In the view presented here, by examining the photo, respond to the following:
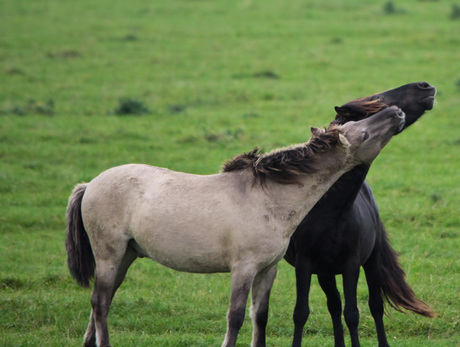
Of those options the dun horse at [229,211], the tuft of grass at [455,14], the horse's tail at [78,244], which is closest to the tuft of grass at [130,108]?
the horse's tail at [78,244]

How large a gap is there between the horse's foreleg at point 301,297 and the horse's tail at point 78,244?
1794 mm

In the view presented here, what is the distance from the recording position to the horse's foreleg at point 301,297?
605cm

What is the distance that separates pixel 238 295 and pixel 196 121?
387 inches

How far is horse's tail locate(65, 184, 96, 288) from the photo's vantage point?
20.8 ft

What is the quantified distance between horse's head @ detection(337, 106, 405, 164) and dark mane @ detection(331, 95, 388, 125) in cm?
40

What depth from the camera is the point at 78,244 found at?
6.37 meters

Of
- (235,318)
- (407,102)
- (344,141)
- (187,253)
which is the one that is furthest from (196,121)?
(235,318)

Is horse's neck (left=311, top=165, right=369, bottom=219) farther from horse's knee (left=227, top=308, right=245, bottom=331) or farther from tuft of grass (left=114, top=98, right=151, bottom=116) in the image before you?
tuft of grass (left=114, top=98, right=151, bottom=116)

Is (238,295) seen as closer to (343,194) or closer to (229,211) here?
(229,211)

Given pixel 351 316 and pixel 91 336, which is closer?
pixel 351 316

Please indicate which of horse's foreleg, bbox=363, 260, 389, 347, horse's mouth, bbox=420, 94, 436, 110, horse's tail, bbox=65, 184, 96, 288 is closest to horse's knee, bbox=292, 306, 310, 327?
horse's foreleg, bbox=363, 260, 389, 347

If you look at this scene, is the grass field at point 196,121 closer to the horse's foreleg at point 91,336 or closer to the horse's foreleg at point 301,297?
the horse's foreleg at point 91,336

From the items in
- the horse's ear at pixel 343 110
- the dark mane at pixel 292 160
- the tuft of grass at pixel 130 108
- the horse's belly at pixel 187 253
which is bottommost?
the tuft of grass at pixel 130 108

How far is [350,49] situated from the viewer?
20438 mm
